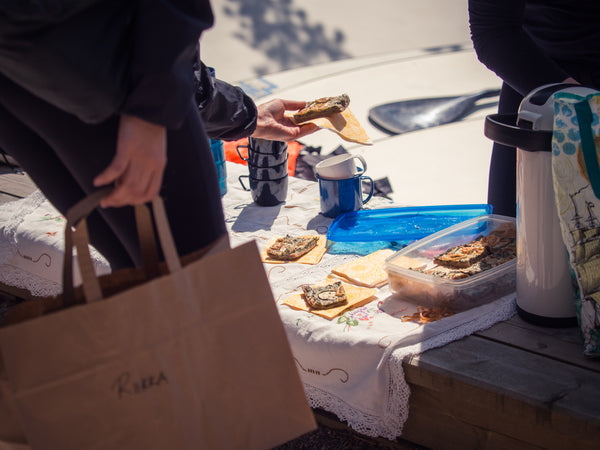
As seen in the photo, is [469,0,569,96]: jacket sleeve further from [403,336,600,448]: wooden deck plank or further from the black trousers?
the black trousers

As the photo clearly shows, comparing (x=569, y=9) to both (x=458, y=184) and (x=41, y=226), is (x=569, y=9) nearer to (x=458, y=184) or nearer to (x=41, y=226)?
(x=458, y=184)

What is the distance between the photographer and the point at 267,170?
207 centimetres

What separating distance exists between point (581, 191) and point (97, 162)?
838 mm

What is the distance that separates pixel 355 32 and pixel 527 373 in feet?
19.3

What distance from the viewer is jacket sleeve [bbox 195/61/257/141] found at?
121 centimetres

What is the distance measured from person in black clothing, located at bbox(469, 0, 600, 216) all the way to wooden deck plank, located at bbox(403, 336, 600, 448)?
2.00 ft

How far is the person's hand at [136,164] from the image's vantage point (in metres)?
0.65

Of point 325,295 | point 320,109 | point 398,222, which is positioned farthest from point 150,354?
point 398,222

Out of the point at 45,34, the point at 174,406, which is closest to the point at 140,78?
the point at 45,34

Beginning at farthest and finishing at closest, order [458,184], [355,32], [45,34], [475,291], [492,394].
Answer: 1. [355,32]
2. [458,184]
3. [475,291]
4. [492,394]
5. [45,34]

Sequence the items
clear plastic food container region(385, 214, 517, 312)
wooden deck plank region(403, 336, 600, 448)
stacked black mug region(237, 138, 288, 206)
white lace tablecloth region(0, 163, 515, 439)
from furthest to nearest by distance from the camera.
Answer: stacked black mug region(237, 138, 288, 206) → clear plastic food container region(385, 214, 517, 312) → white lace tablecloth region(0, 163, 515, 439) → wooden deck plank region(403, 336, 600, 448)

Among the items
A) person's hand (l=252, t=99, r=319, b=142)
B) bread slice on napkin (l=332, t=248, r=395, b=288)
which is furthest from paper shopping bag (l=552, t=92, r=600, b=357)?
person's hand (l=252, t=99, r=319, b=142)

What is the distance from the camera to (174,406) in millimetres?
718

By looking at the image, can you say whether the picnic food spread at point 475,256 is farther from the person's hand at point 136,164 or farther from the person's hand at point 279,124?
the person's hand at point 136,164
